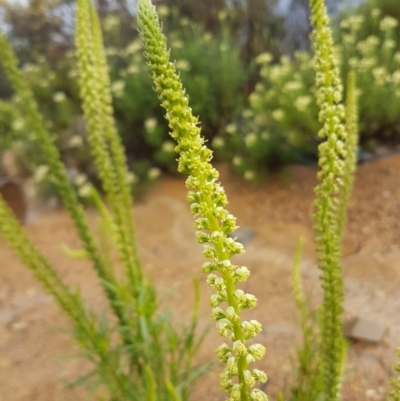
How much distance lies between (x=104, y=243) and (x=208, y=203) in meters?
0.97

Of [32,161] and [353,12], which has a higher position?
[353,12]

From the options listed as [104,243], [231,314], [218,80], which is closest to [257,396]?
[231,314]

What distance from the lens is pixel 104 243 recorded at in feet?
4.52

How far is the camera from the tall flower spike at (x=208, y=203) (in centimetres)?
42

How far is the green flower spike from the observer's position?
26.7 inches

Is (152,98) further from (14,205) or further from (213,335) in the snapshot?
(213,335)

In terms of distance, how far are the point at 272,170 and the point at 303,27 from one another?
1.89m

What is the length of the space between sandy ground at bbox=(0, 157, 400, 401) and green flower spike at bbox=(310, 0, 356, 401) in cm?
82

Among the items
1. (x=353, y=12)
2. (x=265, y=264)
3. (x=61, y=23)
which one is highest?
(x=61, y=23)

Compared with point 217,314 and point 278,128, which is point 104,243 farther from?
point 278,128

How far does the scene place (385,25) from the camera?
3.12 m

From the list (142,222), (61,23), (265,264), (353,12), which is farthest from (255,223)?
(61,23)

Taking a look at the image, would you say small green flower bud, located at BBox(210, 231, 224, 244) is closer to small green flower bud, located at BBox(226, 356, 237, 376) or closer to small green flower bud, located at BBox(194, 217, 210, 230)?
small green flower bud, located at BBox(194, 217, 210, 230)

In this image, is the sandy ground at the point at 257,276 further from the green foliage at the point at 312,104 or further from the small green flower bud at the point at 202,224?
the small green flower bud at the point at 202,224
